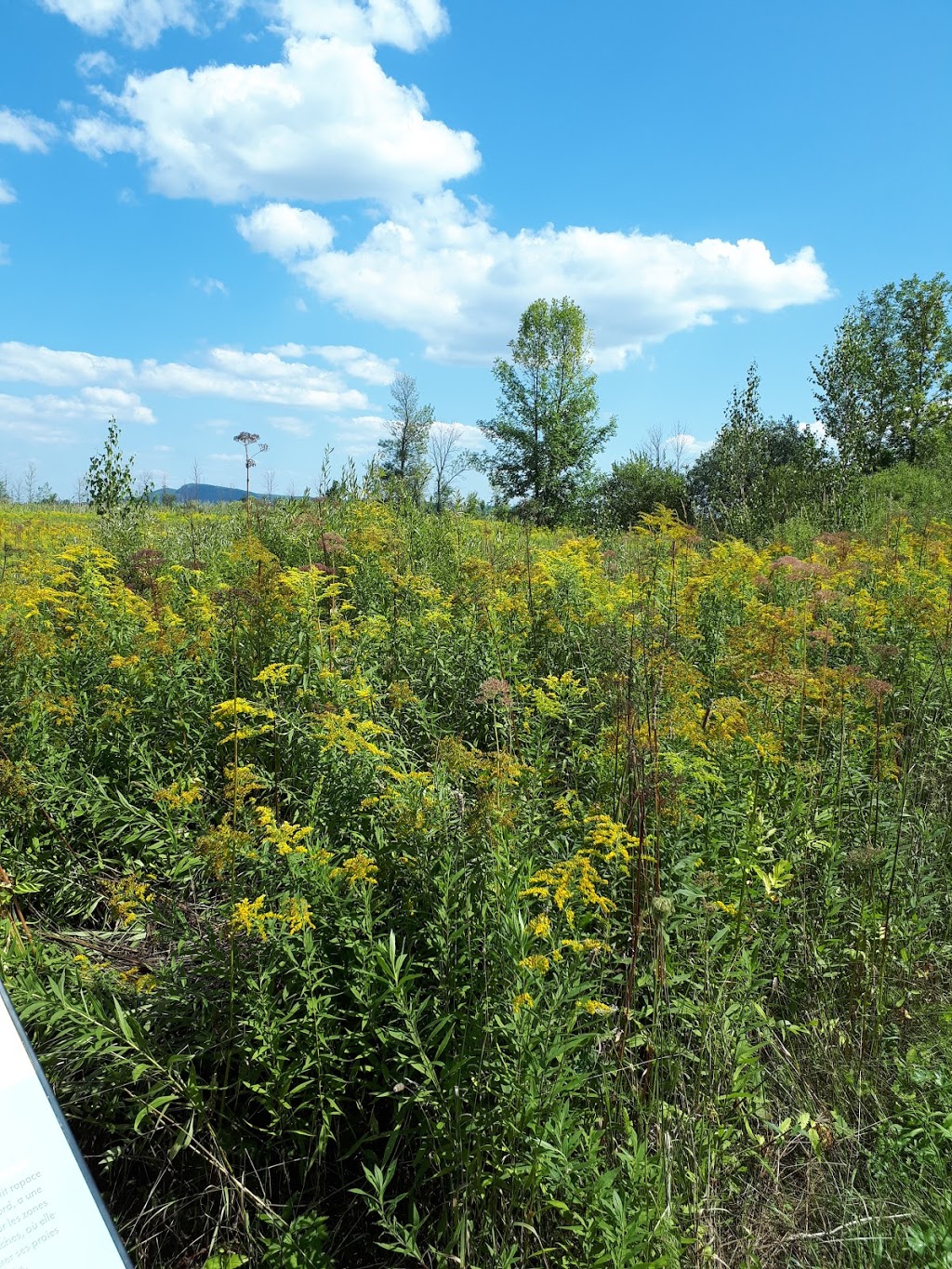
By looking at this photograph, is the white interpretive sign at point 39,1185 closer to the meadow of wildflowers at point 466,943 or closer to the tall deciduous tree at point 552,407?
the meadow of wildflowers at point 466,943

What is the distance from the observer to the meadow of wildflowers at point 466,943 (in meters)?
2.22

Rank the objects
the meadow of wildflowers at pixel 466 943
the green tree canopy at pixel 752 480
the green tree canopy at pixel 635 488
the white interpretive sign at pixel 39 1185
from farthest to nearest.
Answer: the green tree canopy at pixel 635 488 → the green tree canopy at pixel 752 480 → the meadow of wildflowers at pixel 466 943 → the white interpretive sign at pixel 39 1185

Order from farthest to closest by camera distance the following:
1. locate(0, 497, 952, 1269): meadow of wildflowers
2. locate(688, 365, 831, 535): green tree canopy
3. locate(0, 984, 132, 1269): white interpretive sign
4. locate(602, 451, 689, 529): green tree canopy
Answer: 1. locate(602, 451, 689, 529): green tree canopy
2. locate(688, 365, 831, 535): green tree canopy
3. locate(0, 497, 952, 1269): meadow of wildflowers
4. locate(0, 984, 132, 1269): white interpretive sign

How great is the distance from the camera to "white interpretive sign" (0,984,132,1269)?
4.13 feet

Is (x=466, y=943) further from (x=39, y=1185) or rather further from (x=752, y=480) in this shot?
(x=752, y=480)

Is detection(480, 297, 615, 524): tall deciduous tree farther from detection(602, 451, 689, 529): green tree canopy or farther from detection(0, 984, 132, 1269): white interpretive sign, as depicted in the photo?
detection(0, 984, 132, 1269): white interpretive sign

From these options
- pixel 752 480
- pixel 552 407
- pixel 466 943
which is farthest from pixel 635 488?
pixel 466 943

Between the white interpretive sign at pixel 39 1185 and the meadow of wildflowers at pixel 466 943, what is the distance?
0.90 meters

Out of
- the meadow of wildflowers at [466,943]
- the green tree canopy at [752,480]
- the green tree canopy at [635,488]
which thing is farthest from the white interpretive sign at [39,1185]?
the green tree canopy at [635,488]

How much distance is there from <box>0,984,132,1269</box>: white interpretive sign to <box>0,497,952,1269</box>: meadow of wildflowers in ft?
2.96

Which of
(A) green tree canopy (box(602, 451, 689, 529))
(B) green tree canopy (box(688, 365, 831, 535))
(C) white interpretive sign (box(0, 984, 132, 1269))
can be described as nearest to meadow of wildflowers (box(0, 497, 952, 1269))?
(C) white interpretive sign (box(0, 984, 132, 1269))

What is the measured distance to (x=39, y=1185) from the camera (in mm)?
1305

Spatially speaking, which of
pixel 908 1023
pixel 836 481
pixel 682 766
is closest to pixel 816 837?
pixel 908 1023

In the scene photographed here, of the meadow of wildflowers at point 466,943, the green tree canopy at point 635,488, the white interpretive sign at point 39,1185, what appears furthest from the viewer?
the green tree canopy at point 635,488
